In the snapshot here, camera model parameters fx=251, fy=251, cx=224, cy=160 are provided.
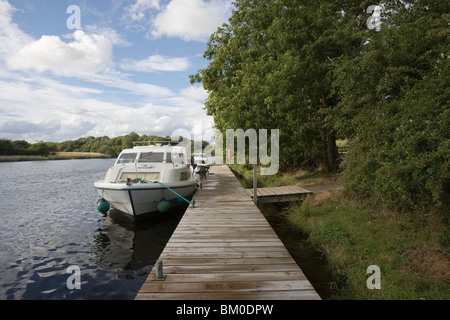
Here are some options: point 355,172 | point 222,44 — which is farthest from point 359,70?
point 222,44

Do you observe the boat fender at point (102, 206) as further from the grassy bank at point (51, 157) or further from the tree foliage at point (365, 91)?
the grassy bank at point (51, 157)

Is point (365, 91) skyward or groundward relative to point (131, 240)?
skyward

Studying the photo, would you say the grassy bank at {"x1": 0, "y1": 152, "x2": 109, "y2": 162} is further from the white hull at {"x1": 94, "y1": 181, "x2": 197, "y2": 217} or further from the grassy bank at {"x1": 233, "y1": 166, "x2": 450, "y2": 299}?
the grassy bank at {"x1": 233, "y1": 166, "x2": 450, "y2": 299}

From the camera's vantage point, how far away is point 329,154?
15062 millimetres

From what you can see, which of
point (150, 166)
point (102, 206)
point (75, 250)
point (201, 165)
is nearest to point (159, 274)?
point (75, 250)

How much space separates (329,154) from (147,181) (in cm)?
1064

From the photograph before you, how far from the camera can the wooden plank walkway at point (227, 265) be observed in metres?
3.75

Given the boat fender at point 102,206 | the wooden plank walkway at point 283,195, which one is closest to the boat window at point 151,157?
the boat fender at point 102,206

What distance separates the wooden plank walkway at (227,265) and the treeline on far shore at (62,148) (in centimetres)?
4719

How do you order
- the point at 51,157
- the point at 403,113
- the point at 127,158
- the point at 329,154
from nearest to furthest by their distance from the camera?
the point at 403,113, the point at 127,158, the point at 329,154, the point at 51,157

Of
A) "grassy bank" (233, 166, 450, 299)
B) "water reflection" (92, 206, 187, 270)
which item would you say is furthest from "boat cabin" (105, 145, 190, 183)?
"grassy bank" (233, 166, 450, 299)

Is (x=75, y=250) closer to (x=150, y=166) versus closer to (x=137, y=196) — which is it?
(x=137, y=196)

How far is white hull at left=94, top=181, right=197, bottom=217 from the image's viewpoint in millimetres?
9711

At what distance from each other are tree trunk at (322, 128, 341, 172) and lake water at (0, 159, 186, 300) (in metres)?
8.96
